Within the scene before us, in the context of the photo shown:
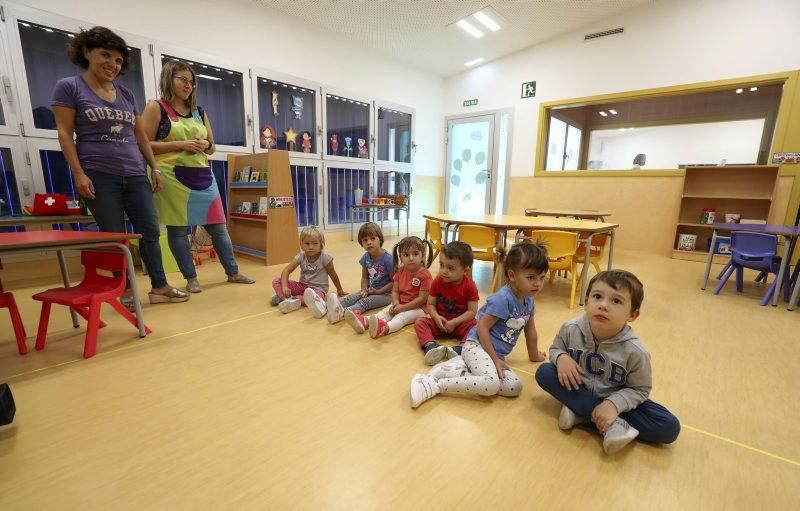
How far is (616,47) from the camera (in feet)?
17.7

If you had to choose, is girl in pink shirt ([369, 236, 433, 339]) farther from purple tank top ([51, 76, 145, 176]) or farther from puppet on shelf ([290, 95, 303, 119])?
puppet on shelf ([290, 95, 303, 119])

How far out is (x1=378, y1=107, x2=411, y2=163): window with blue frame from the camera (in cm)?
643

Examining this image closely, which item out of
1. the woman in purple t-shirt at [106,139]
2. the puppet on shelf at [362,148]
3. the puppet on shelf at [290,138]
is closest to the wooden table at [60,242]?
the woman in purple t-shirt at [106,139]

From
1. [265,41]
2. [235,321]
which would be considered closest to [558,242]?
[235,321]

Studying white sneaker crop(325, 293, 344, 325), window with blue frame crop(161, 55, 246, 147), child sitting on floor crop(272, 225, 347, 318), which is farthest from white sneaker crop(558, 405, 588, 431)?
window with blue frame crop(161, 55, 246, 147)

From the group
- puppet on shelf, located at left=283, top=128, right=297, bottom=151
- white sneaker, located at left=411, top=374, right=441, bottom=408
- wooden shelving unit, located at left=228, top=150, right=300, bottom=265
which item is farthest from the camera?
puppet on shelf, located at left=283, top=128, right=297, bottom=151

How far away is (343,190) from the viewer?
5.97 metres

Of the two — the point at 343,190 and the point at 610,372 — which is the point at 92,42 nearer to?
the point at 610,372

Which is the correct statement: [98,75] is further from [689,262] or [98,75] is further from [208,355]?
[689,262]

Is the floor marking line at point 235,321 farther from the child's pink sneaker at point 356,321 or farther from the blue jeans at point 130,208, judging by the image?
the blue jeans at point 130,208

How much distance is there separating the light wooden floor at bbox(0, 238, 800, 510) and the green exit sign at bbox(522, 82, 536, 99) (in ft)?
A: 17.5

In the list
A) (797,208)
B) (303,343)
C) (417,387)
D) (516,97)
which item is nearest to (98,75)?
(303,343)

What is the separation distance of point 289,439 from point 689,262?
5.64m

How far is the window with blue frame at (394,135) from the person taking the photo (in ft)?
21.1
